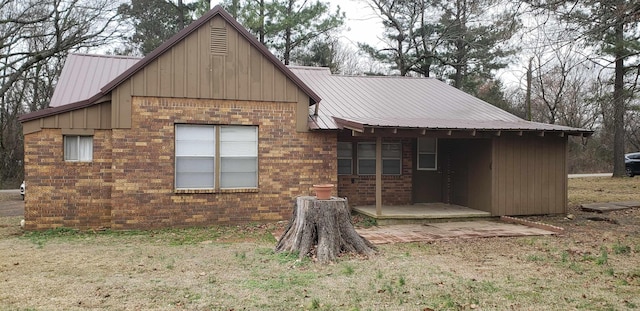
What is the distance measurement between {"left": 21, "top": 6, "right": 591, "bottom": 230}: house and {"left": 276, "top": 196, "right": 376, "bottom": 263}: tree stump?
10.1 ft

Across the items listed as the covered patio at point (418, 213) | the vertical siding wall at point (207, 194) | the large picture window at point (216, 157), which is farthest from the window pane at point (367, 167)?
the large picture window at point (216, 157)

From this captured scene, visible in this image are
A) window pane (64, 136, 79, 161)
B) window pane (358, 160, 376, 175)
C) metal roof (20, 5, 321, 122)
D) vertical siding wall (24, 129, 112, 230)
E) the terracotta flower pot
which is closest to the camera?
the terracotta flower pot

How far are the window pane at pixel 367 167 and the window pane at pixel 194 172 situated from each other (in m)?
4.36

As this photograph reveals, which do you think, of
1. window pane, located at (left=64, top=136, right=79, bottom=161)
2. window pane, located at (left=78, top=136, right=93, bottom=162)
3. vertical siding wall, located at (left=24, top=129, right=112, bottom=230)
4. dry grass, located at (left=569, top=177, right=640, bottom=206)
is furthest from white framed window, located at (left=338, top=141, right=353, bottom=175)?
dry grass, located at (left=569, top=177, right=640, bottom=206)

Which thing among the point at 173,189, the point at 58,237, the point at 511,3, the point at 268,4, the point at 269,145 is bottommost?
the point at 58,237

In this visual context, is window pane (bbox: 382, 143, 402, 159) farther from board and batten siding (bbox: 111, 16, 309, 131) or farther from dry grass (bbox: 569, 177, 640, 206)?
dry grass (bbox: 569, 177, 640, 206)

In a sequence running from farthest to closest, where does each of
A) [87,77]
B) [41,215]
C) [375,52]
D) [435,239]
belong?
[375,52]
[87,77]
[41,215]
[435,239]

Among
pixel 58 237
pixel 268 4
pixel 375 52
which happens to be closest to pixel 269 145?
pixel 58 237

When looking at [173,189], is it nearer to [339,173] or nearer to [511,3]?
[339,173]

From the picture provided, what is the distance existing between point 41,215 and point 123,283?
5.49 meters

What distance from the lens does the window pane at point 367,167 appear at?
13.2 meters

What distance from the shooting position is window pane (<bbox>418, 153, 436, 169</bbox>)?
13.7 m

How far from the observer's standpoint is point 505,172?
11562 millimetres

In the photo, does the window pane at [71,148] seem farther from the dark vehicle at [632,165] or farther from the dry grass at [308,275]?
the dark vehicle at [632,165]
